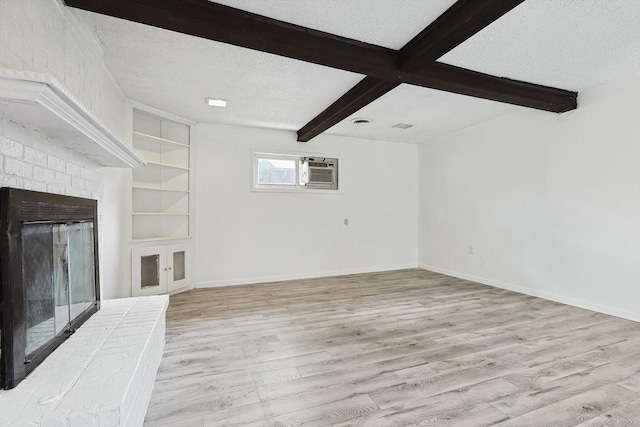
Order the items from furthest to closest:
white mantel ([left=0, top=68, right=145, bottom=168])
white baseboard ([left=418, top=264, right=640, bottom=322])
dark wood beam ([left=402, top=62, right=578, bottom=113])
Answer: white baseboard ([left=418, top=264, right=640, bottom=322]) < dark wood beam ([left=402, top=62, right=578, bottom=113]) < white mantel ([left=0, top=68, right=145, bottom=168])

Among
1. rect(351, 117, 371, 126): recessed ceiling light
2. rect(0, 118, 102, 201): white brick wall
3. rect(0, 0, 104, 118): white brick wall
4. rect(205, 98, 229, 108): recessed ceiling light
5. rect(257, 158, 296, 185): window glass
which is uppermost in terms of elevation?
rect(351, 117, 371, 126): recessed ceiling light

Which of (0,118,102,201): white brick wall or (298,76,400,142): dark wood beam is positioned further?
(298,76,400,142): dark wood beam

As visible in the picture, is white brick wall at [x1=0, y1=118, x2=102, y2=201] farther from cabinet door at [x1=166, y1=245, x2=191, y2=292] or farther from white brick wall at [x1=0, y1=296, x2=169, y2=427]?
cabinet door at [x1=166, y1=245, x2=191, y2=292]

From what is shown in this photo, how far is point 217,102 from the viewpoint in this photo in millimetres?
3510

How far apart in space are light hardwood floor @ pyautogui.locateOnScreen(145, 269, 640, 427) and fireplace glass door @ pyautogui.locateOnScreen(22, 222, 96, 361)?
66 centimetres

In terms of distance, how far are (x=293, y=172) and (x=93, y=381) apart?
13.1 feet

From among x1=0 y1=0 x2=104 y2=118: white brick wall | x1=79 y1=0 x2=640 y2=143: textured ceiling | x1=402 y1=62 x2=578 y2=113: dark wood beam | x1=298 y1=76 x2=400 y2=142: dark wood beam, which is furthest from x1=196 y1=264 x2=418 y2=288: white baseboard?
x1=402 y1=62 x2=578 y2=113: dark wood beam

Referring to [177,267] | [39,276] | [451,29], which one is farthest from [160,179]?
[451,29]

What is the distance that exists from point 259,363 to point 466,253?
3920 millimetres

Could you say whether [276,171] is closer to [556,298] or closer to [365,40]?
[365,40]

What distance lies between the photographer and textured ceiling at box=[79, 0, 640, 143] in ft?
6.43

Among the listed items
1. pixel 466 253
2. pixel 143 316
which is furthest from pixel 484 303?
pixel 143 316

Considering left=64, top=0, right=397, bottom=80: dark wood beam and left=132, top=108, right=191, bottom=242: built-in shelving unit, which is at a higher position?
left=64, top=0, right=397, bottom=80: dark wood beam

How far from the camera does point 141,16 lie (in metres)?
1.79
